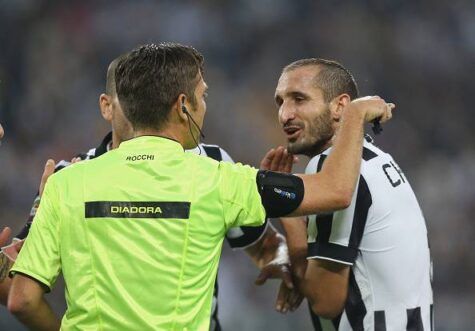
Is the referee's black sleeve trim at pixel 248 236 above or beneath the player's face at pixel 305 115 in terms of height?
beneath

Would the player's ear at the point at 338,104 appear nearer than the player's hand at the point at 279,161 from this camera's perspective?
Yes

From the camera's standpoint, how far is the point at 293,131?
12.1 feet

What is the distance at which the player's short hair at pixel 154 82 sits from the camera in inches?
109

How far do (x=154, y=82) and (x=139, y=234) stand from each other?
492 mm

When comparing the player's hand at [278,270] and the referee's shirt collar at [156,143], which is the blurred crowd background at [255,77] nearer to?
the player's hand at [278,270]

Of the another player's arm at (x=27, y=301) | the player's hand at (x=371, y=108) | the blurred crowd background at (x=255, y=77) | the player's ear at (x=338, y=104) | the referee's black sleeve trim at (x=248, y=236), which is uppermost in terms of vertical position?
the blurred crowd background at (x=255, y=77)

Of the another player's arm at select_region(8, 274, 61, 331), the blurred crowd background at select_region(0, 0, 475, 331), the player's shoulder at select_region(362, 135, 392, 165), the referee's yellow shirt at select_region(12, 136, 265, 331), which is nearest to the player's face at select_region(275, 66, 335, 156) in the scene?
the player's shoulder at select_region(362, 135, 392, 165)

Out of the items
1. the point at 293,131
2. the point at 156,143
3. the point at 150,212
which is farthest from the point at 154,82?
the point at 293,131

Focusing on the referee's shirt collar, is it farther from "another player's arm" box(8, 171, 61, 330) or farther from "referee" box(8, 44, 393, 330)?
"another player's arm" box(8, 171, 61, 330)

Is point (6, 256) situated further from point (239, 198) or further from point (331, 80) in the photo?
point (331, 80)

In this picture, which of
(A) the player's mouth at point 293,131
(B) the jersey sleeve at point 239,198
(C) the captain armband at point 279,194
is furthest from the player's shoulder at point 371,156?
(B) the jersey sleeve at point 239,198

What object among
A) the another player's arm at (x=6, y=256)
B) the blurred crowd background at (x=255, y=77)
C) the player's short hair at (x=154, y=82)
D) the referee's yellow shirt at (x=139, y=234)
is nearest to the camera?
the referee's yellow shirt at (x=139, y=234)

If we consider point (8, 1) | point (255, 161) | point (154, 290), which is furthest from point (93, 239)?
point (8, 1)

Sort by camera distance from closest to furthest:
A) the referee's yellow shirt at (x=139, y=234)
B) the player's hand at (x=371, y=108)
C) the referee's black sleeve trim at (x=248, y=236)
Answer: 1. the referee's yellow shirt at (x=139, y=234)
2. the player's hand at (x=371, y=108)
3. the referee's black sleeve trim at (x=248, y=236)
